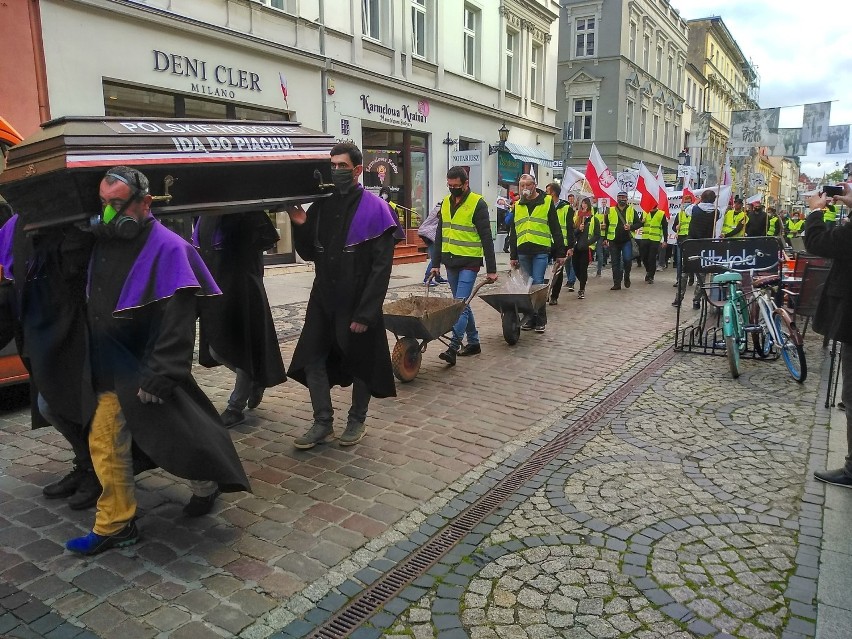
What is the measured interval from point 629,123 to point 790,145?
1450cm

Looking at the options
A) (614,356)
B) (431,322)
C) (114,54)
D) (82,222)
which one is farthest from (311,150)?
(114,54)

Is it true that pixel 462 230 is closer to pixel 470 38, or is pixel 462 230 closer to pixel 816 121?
pixel 470 38

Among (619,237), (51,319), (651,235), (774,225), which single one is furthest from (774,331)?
(774,225)

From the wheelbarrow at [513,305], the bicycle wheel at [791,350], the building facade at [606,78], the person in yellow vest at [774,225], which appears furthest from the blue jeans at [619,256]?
the building facade at [606,78]

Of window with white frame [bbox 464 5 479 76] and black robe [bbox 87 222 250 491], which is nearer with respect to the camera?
black robe [bbox 87 222 250 491]

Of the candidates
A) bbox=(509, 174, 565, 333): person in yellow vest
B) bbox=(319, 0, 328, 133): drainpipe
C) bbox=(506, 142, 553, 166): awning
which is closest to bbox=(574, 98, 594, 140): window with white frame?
bbox=(506, 142, 553, 166): awning

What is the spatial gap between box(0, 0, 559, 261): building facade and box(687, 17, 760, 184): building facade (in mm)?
29891

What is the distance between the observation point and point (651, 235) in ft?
49.3

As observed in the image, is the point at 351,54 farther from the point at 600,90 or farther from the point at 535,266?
the point at 600,90

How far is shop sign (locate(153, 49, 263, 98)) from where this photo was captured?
1196 cm

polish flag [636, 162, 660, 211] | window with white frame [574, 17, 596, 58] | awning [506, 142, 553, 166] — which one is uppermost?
window with white frame [574, 17, 596, 58]

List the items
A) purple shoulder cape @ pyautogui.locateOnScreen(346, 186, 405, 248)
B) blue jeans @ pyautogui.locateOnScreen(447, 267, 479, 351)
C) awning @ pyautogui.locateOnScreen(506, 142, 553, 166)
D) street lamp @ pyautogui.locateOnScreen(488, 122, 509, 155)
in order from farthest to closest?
awning @ pyautogui.locateOnScreen(506, 142, 553, 166) → street lamp @ pyautogui.locateOnScreen(488, 122, 509, 155) → blue jeans @ pyautogui.locateOnScreen(447, 267, 479, 351) → purple shoulder cape @ pyautogui.locateOnScreen(346, 186, 405, 248)

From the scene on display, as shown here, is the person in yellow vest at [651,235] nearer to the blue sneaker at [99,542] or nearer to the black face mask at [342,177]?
the black face mask at [342,177]

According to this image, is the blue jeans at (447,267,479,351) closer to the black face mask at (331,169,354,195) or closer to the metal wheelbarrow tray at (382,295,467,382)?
the metal wheelbarrow tray at (382,295,467,382)
